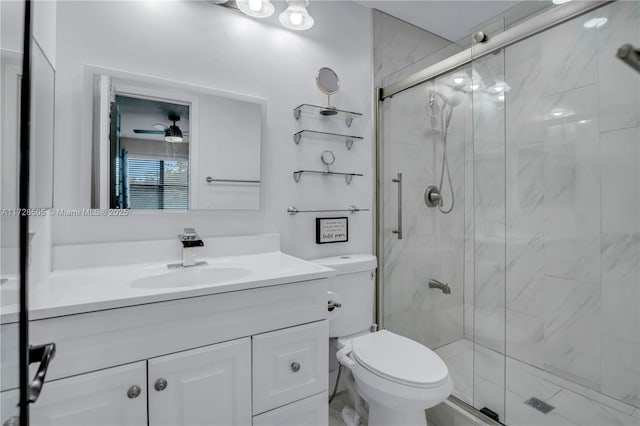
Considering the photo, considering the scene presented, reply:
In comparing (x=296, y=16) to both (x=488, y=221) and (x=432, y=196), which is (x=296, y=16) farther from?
(x=488, y=221)

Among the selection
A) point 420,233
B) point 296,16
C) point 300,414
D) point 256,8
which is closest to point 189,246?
point 300,414

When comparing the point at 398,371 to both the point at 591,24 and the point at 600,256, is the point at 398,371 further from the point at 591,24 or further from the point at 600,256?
the point at 591,24

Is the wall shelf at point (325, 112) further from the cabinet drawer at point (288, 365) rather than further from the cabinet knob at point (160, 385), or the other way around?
the cabinet knob at point (160, 385)

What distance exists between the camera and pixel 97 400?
84 cm


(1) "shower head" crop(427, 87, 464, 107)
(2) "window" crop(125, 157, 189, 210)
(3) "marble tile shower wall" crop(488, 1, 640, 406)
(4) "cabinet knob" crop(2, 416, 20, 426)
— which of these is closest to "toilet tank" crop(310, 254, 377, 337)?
(3) "marble tile shower wall" crop(488, 1, 640, 406)

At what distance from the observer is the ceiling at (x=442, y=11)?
6.56 ft

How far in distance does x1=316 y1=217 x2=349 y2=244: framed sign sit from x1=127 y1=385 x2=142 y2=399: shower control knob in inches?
43.7

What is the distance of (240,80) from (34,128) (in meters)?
0.91

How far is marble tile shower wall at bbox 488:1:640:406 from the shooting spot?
137 cm

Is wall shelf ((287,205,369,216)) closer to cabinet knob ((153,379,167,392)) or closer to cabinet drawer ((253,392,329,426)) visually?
cabinet drawer ((253,392,329,426))

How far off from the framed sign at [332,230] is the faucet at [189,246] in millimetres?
699

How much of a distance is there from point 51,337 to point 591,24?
7.19ft

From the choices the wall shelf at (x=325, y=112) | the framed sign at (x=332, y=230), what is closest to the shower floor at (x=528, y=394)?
the framed sign at (x=332, y=230)

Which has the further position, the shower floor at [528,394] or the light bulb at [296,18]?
the light bulb at [296,18]
